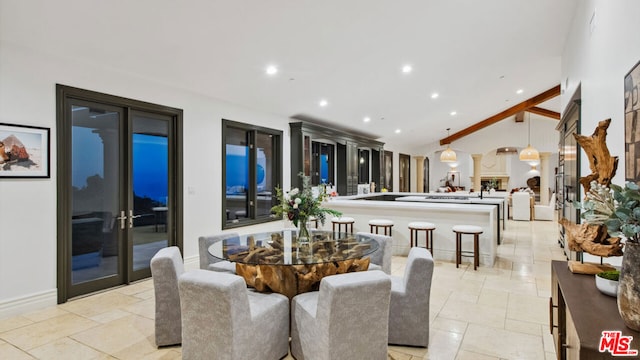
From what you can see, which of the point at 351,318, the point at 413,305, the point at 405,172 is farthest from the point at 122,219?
the point at 405,172

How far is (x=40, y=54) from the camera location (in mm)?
3404

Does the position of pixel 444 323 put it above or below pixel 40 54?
below

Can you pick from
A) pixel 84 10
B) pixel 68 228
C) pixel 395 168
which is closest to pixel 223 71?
pixel 84 10

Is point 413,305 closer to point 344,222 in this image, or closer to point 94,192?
point 344,222

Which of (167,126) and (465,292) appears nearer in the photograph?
(465,292)

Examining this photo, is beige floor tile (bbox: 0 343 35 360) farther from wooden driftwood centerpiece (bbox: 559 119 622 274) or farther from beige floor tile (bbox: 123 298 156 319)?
wooden driftwood centerpiece (bbox: 559 119 622 274)

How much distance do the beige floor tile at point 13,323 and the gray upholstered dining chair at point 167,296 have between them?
1.52 metres

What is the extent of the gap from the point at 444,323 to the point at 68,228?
3966 millimetres

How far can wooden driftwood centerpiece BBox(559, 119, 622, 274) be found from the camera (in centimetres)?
185

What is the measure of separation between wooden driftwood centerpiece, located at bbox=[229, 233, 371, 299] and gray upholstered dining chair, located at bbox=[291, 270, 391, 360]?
433 mm

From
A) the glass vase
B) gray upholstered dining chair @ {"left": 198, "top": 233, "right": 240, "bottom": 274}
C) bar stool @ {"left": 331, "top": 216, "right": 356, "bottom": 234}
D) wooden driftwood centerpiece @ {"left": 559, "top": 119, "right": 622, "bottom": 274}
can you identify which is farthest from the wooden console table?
bar stool @ {"left": 331, "top": 216, "right": 356, "bottom": 234}

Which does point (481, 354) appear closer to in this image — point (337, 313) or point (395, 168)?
point (337, 313)

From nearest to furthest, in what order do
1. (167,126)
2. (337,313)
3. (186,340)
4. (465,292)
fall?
(337,313) < (186,340) < (465,292) < (167,126)

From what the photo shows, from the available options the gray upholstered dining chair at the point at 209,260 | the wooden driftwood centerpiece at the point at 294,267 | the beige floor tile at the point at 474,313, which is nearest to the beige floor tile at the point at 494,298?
the beige floor tile at the point at 474,313
